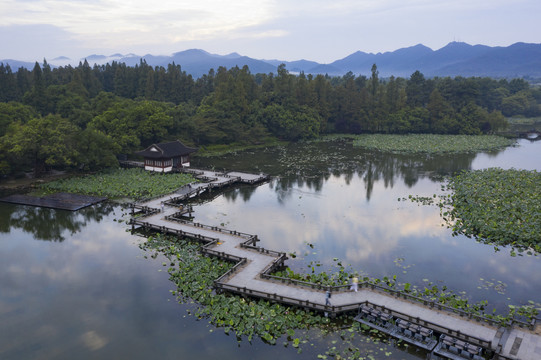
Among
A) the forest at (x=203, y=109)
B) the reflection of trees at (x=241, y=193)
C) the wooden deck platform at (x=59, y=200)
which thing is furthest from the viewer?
the forest at (x=203, y=109)

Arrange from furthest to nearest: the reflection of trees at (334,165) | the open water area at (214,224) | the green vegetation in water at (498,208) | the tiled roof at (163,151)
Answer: the reflection of trees at (334,165), the tiled roof at (163,151), the green vegetation in water at (498,208), the open water area at (214,224)

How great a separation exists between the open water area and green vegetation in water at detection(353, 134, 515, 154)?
26.6 meters

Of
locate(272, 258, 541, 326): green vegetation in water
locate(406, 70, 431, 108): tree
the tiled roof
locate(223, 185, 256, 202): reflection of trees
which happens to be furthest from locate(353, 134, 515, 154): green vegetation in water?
locate(272, 258, 541, 326): green vegetation in water

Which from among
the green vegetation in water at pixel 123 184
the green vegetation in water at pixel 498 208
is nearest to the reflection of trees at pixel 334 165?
the green vegetation in water at pixel 498 208

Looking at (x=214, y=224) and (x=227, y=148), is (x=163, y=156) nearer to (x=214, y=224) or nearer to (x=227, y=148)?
(x=214, y=224)

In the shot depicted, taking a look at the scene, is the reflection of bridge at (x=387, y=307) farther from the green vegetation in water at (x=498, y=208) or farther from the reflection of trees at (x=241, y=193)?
the green vegetation in water at (x=498, y=208)

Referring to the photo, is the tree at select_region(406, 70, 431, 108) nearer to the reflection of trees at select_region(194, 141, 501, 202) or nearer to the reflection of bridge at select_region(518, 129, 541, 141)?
the reflection of bridge at select_region(518, 129, 541, 141)

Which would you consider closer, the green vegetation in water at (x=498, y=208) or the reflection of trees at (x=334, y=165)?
the green vegetation in water at (x=498, y=208)

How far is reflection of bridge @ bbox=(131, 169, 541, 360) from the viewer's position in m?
18.4

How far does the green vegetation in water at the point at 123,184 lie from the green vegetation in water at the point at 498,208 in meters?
30.5

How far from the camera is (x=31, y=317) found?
69.8ft

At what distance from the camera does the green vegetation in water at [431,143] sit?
3031 inches

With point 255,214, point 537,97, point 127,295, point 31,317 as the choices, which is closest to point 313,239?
point 255,214

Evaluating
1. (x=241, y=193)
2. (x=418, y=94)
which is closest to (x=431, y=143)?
(x=418, y=94)
